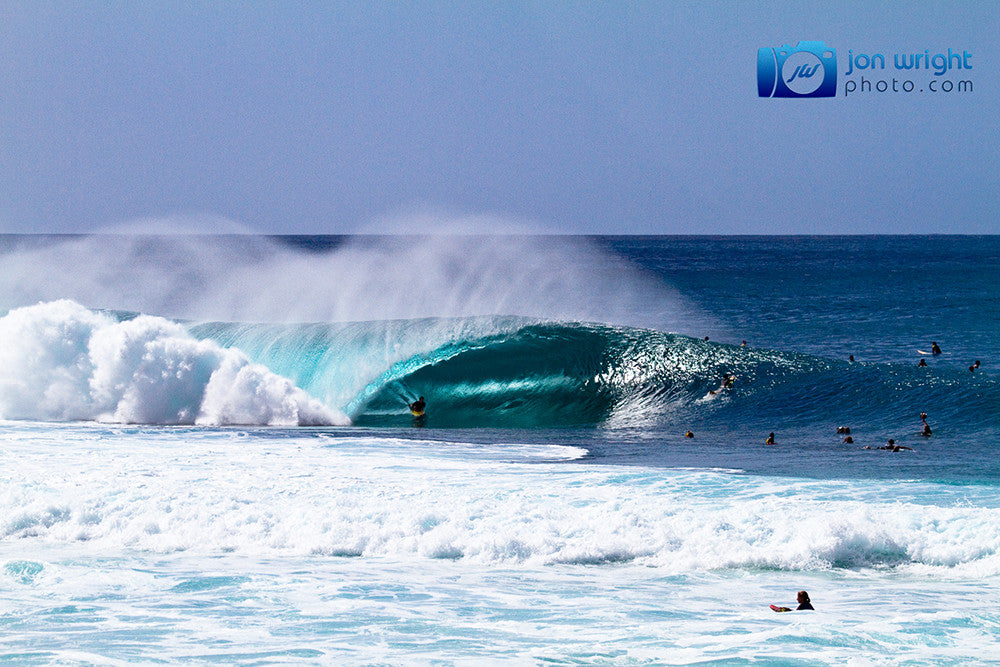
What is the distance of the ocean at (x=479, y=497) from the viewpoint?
8875 millimetres

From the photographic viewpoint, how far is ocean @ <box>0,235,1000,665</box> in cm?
888

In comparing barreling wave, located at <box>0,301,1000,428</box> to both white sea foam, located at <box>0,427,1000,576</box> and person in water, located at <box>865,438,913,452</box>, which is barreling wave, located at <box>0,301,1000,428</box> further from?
white sea foam, located at <box>0,427,1000,576</box>

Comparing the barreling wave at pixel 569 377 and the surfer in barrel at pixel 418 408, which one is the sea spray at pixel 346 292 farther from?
the surfer in barrel at pixel 418 408

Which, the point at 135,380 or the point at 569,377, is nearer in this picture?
the point at 135,380

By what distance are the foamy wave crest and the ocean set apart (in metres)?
0.06

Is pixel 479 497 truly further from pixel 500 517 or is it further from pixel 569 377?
pixel 569 377

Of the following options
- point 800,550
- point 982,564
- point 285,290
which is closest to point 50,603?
point 800,550

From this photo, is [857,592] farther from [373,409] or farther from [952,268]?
[952,268]

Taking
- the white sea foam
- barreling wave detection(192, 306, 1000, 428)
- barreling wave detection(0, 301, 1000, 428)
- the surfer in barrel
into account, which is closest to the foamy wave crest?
barreling wave detection(0, 301, 1000, 428)

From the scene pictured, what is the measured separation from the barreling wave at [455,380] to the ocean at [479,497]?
73 millimetres

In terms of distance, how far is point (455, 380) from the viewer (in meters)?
23.7

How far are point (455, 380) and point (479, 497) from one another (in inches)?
431

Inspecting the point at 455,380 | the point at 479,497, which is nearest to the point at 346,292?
the point at 455,380

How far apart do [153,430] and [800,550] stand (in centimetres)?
1292
